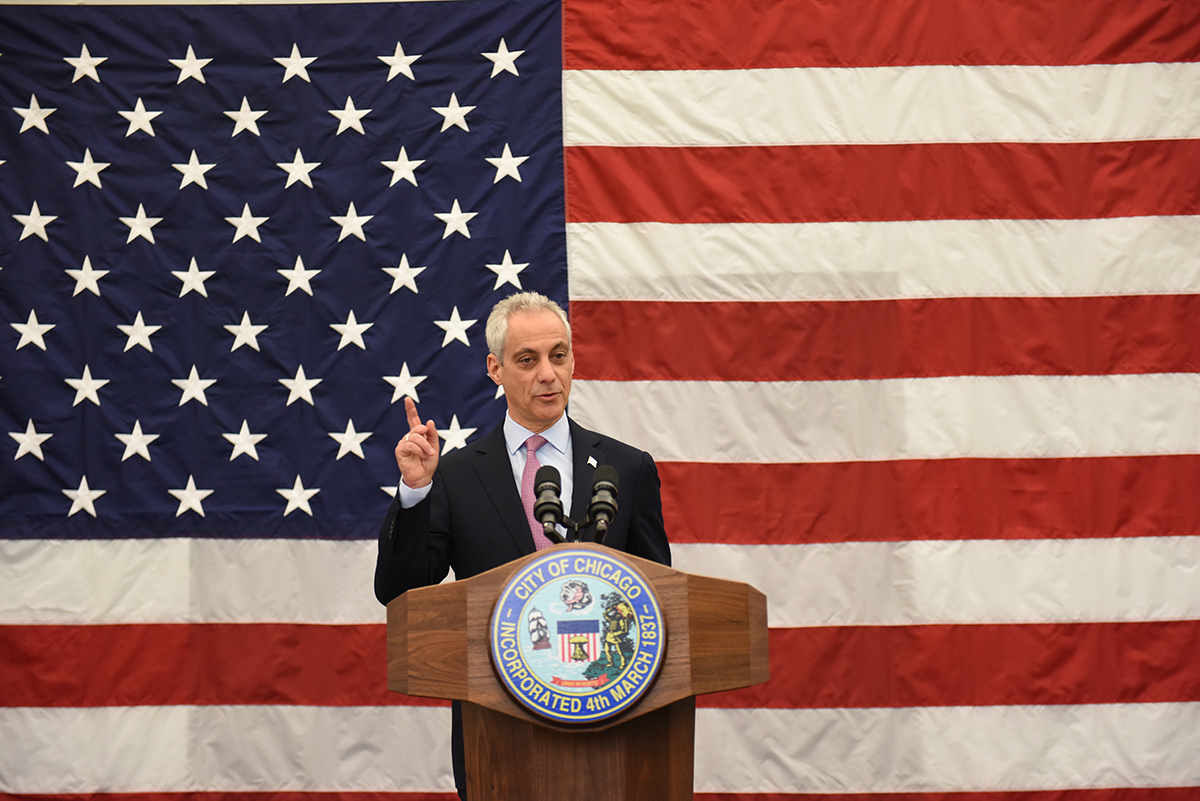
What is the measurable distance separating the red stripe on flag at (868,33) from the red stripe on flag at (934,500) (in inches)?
58.1

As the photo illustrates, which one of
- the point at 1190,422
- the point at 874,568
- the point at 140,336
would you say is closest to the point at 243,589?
the point at 140,336

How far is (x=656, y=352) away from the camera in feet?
12.2

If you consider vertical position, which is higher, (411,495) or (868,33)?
(868,33)

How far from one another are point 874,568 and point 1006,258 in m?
1.22

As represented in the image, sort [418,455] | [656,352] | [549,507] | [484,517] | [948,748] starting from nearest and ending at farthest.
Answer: [549,507]
[418,455]
[484,517]
[948,748]
[656,352]

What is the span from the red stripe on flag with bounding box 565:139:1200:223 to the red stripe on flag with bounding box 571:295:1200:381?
0.34 metres

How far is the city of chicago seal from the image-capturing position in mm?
1466

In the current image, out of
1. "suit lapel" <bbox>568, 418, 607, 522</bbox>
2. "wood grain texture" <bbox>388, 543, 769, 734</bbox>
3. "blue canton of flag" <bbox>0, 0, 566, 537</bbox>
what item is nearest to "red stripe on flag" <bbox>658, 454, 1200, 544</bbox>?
"blue canton of flag" <bbox>0, 0, 566, 537</bbox>

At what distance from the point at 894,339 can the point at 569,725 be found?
2.60 meters

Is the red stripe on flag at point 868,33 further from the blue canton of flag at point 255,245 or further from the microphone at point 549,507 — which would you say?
the microphone at point 549,507

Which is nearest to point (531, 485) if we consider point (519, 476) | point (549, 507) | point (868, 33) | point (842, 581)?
point (519, 476)

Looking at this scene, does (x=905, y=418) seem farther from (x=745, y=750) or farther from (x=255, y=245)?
(x=255, y=245)

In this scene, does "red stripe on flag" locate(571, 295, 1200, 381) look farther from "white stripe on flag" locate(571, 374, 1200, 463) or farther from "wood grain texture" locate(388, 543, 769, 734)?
"wood grain texture" locate(388, 543, 769, 734)

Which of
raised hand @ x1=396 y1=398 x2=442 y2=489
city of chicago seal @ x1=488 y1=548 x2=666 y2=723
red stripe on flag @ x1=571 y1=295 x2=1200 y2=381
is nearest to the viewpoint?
city of chicago seal @ x1=488 y1=548 x2=666 y2=723
